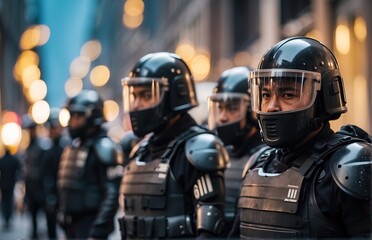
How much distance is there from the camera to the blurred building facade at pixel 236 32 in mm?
15188

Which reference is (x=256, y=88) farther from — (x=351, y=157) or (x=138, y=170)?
(x=138, y=170)

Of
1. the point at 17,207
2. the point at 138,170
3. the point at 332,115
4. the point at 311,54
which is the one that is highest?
the point at 311,54

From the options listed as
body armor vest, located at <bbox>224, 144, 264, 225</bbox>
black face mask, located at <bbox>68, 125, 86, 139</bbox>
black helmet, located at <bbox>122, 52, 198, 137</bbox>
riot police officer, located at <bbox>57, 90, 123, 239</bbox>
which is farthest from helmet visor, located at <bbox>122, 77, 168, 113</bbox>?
black face mask, located at <bbox>68, 125, 86, 139</bbox>

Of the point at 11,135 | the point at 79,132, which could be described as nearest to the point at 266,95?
the point at 79,132

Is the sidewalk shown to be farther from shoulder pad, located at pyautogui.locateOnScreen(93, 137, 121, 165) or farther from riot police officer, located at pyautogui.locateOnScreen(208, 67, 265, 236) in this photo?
riot police officer, located at pyautogui.locateOnScreen(208, 67, 265, 236)

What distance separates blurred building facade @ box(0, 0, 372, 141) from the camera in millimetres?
15188

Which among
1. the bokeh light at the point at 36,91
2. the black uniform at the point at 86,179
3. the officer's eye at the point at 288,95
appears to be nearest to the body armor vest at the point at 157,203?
the officer's eye at the point at 288,95

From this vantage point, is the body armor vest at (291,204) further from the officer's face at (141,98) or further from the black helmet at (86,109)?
the black helmet at (86,109)

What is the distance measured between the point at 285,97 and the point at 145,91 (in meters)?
1.94

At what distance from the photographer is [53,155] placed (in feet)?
43.0

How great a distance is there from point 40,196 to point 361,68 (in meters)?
6.32

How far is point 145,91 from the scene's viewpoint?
230 inches

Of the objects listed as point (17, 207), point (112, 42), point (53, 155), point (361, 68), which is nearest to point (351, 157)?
point (53, 155)

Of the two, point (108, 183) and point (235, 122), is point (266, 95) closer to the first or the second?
point (235, 122)
